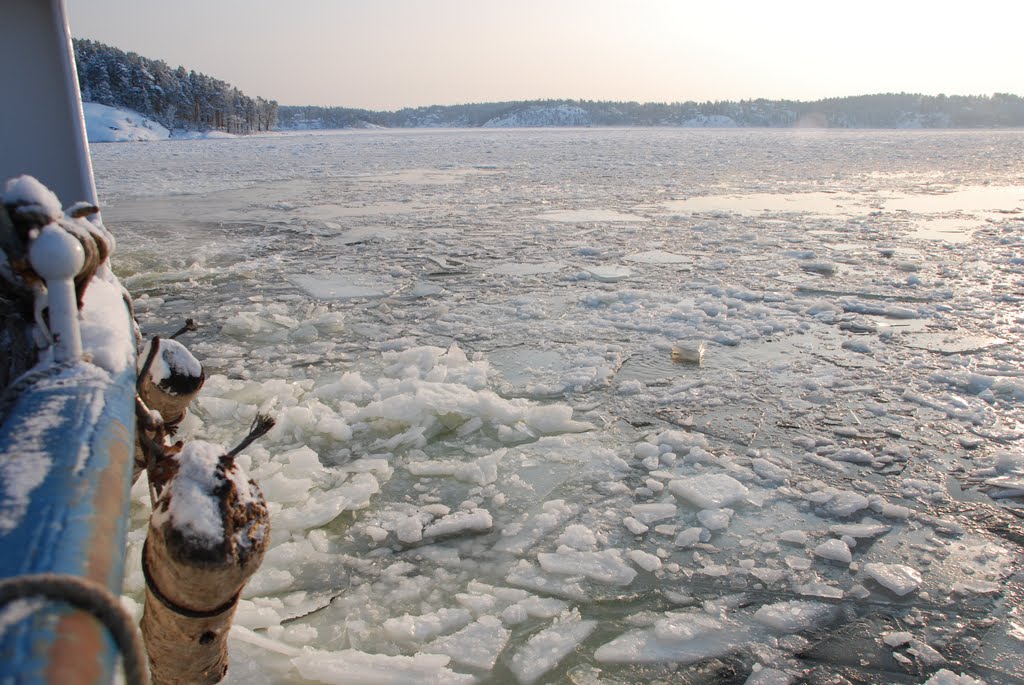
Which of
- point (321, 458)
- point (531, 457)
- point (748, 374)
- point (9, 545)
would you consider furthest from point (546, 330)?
point (9, 545)

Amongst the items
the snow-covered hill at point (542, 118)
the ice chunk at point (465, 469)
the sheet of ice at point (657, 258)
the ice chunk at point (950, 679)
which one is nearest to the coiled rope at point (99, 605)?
the ice chunk at point (950, 679)

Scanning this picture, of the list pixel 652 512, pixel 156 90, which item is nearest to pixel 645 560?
pixel 652 512

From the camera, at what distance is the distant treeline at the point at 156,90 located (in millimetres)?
60031

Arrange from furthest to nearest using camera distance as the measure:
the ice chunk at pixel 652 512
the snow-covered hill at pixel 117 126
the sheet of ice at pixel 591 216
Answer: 1. the snow-covered hill at pixel 117 126
2. the sheet of ice at pixel 591 216
3. the ice chunk at pixel 652 512

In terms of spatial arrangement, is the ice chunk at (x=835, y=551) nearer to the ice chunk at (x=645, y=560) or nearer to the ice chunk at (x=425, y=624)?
the ice chunk at (x=645, y=560)

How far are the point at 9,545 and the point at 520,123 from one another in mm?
108466

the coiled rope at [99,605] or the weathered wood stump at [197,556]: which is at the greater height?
the coiled rope at [99,605]

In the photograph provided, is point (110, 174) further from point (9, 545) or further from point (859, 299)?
point (9, 545)

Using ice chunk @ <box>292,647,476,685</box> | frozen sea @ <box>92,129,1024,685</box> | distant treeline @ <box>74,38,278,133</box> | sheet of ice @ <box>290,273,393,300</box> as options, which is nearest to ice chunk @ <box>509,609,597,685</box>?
frozen sea @ <box>92,129,1024,685</box>

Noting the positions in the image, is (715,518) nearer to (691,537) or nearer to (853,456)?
(691,537)

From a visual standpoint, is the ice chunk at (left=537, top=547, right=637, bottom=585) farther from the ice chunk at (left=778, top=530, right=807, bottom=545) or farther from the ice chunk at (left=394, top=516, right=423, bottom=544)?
the ice chunk at (left=778, top=530, right=807, bottom=545)

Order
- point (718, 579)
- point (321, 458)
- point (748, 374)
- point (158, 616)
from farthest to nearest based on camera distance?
1. point (748, 374)
2. point (321, 458)
3. point (718, 579)
4. point (158, 616)

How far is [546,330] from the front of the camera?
4527 mm

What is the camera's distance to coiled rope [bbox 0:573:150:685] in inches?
28.0
